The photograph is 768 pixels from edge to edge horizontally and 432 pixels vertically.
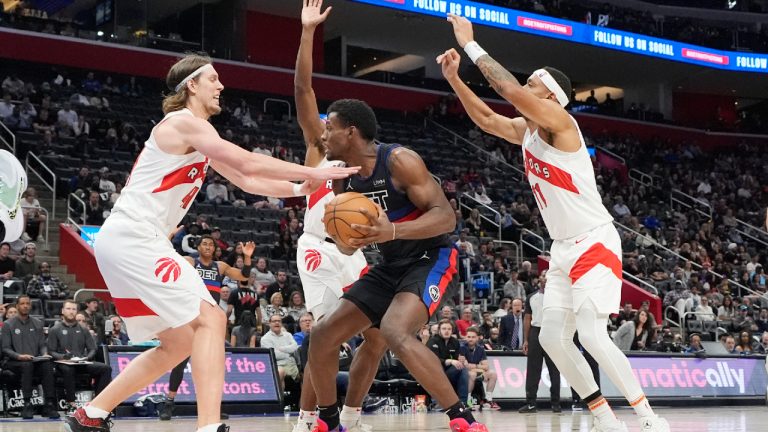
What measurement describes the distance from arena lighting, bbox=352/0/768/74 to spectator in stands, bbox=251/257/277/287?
1468cm

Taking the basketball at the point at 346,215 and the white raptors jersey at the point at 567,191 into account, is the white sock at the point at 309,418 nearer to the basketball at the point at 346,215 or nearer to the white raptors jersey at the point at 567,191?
the basketball at the point at 346,215

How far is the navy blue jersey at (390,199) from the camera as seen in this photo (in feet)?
20.6

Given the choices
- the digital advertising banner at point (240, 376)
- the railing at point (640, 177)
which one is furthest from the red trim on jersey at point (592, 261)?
the railing at point (640, 177)

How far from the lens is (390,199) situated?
629 centimetres

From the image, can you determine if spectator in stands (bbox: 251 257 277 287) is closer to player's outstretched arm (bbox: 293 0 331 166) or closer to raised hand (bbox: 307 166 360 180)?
player's outstretched arm (bbox: 293 0 331 166)

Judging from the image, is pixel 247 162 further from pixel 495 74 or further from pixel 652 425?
pixel 652 425

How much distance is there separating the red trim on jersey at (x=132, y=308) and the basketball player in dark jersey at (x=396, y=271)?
4.32 ft

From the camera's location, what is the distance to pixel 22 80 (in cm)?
2758

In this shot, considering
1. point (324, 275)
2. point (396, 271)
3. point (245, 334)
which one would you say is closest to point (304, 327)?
point (245, 334)

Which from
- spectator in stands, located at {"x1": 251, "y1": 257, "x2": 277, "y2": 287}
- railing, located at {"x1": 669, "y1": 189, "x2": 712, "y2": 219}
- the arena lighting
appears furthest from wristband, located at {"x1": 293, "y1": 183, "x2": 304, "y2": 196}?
railing, located at {"x1": 669, "y1": 189, "x2": 712, "y2": 219}

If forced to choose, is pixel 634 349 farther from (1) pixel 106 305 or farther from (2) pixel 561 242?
(2) pixel 561 242

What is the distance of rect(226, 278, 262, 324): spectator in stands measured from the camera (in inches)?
598

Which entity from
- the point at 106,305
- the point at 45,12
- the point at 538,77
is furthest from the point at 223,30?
the point at 538,77

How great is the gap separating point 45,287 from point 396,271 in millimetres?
11720
